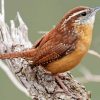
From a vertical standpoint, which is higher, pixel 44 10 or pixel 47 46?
pixel 47 46

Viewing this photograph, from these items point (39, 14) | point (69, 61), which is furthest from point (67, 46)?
point (39, 14)

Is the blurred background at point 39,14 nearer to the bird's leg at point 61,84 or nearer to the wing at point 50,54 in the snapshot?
the bird's leg at point 61,84

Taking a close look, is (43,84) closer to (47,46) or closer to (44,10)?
(47,46)

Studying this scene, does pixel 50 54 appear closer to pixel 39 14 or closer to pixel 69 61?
pixel 69 61

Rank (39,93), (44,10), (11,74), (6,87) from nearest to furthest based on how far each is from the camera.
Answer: (39,93)
(11,74)
(6,87)
(44,10)

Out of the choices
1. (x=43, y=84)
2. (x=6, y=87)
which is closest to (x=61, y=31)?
(x=43, y=84)

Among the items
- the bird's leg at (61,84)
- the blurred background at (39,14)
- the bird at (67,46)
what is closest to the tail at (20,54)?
the bird at (67,46)

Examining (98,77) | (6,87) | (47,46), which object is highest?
(47,46)
